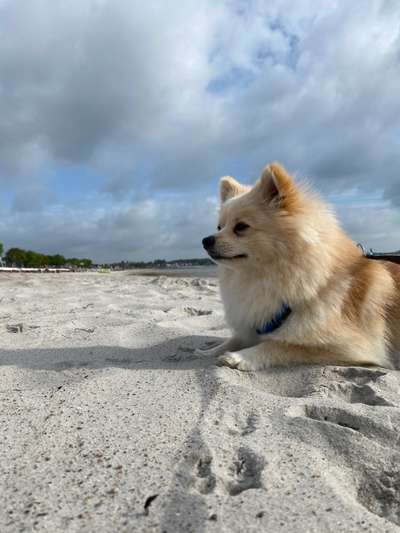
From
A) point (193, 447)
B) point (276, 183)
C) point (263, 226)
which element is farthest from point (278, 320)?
point (193, 447)

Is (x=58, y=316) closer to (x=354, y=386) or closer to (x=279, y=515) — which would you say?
(x=354, y=386)

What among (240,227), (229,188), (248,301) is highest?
(229,188)

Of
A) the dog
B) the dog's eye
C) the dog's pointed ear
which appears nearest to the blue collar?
the dog

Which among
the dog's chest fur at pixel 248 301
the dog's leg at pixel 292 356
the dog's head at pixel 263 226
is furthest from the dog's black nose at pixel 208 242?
the dog's leg at pixel 292 356

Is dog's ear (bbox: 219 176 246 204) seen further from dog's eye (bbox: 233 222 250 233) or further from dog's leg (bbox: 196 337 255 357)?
dog's leg (bbox: 196 337 255 357)

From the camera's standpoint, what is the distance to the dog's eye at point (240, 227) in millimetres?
2970

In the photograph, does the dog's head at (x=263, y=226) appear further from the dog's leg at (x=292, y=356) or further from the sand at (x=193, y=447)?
the sand at (x=193, y=447)

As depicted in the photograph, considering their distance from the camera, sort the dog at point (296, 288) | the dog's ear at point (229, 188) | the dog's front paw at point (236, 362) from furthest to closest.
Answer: the dog's ear at point (229, 188), the dog at point (296, 288), the dog's front paw at point (236, 362)

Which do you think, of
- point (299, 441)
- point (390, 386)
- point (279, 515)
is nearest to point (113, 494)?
point (279, 515)

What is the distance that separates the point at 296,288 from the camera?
2.76 meters

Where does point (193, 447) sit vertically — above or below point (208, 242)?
below

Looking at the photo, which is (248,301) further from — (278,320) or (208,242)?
(208,242)

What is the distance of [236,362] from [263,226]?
98 centimetres

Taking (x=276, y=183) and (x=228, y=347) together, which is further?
(x=228, y=347)
